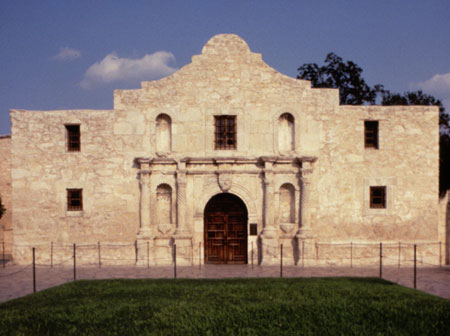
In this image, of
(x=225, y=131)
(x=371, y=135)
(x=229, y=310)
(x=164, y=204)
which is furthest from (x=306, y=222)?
(x=229, y=310)

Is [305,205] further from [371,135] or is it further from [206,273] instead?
[206,273]

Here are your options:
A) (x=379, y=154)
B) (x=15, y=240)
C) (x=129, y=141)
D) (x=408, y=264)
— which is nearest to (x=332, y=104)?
(x=379, y=154)

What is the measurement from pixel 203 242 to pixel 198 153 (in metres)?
3.66

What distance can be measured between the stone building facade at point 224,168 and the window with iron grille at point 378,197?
4cm

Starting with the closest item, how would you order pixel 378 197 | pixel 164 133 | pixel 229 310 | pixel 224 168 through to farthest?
pixel 229 310 < pixel 224 168 < pixel 378 197 < pixel 164 133

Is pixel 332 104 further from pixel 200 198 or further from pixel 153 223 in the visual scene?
pixel 153 223

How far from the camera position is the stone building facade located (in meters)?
15.0

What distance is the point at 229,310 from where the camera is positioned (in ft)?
25.8

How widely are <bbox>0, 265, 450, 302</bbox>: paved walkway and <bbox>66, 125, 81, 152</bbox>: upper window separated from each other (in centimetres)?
495

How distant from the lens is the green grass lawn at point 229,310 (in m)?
6.91

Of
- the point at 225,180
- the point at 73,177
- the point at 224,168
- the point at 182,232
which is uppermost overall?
the point at 224,168

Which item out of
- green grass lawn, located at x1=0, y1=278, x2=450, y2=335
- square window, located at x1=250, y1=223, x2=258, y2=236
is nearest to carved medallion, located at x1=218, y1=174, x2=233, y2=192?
square window, located at x1=250, y1=223, x2=258, y2=236

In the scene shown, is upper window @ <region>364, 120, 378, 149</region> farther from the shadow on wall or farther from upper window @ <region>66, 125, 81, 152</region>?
upper window @ <region>66, 125, 81, 152</region>

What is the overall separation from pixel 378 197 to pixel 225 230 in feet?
21.2
